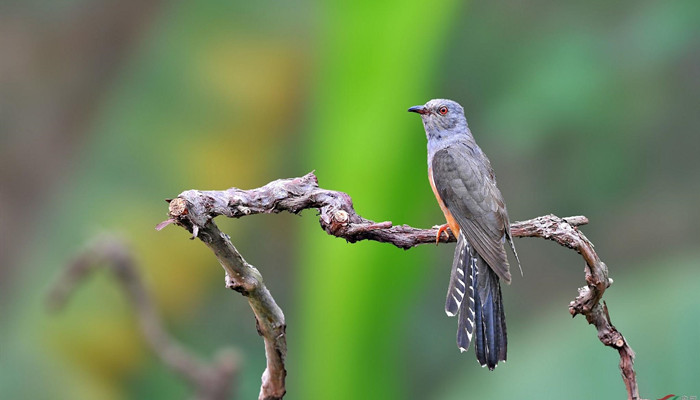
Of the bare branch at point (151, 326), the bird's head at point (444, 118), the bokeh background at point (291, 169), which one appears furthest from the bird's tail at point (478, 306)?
the bokeh background at point (291, 169)

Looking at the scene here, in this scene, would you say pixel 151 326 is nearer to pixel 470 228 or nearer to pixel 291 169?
pixel 470 228

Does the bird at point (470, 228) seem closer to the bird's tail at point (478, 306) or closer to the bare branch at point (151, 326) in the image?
the bird's tail at point (478, 306)

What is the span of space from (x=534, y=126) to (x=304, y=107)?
26.2 inches

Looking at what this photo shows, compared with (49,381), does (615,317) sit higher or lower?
lower

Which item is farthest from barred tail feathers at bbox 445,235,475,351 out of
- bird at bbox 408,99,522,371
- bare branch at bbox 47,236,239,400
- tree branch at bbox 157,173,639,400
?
bare branch at bbox 47,236,239,400

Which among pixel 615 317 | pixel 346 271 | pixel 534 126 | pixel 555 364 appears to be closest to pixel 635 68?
pixel 534 126

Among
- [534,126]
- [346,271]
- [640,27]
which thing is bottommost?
[346,271]

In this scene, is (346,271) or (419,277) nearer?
(346,271)

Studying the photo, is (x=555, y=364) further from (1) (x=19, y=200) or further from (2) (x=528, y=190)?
(1) (x=19, y=200)

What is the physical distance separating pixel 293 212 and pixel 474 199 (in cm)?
39

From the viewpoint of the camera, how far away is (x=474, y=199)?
1048mm

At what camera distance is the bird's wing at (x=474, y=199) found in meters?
0.95

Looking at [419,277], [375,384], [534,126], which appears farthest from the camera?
[534,126]

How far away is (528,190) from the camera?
202 cm
